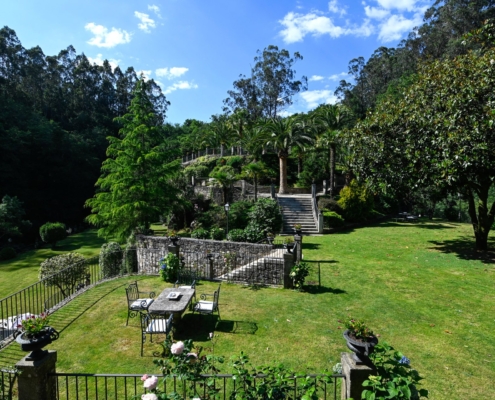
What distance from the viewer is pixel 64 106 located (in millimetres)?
61281

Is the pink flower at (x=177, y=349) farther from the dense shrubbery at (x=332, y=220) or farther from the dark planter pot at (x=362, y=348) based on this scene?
the dense shrubbery at (x=332, y=220)

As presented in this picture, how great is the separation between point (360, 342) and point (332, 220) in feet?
64.9

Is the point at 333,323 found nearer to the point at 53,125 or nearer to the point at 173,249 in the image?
the point at 173,249

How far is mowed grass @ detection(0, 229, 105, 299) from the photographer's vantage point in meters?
17.6

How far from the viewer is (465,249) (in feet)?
52.5

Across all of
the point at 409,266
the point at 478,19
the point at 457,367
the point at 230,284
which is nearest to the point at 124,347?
the point at 230,284

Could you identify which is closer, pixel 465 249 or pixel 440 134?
pixel 440 134

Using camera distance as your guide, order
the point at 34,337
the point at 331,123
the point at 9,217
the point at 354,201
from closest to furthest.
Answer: the point at 34,337 < the point at 354,201 < the point at 9,217 < the point at 331,123

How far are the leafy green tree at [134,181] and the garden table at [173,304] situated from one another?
10.4 meters

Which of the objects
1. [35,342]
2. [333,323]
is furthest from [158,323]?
[333,323]

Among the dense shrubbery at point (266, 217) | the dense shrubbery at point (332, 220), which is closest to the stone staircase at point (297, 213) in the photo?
the dense shrubbery at point (332, 220)

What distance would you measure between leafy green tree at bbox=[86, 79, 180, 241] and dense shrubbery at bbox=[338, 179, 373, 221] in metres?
13.9

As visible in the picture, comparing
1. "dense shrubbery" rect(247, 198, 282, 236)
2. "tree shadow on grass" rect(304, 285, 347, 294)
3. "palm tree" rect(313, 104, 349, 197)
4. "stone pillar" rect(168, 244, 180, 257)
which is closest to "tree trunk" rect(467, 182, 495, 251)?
"tree shadow on grass" rect(304, 285, 347, 294)

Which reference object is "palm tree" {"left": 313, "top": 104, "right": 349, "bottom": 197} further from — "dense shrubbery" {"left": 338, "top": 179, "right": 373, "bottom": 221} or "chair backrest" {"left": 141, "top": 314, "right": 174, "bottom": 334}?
"chair backrest" {"left": 141, "top": 314, "right": 174, "bottom": 334}
